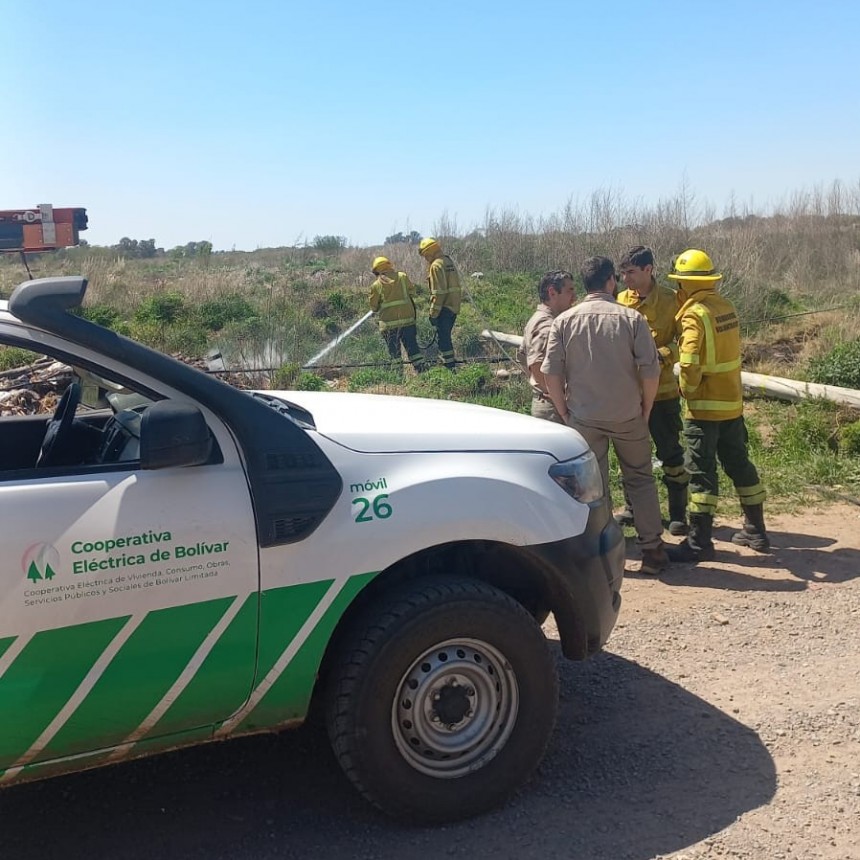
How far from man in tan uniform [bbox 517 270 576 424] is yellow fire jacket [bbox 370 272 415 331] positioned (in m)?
7.31

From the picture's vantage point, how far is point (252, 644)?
2896 millimetres

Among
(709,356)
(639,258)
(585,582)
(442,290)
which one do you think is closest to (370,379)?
(442,290)

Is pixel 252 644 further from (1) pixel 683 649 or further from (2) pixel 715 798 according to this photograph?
(1) pixel 683 649

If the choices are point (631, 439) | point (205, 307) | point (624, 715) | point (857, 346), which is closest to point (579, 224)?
point (205, 307)

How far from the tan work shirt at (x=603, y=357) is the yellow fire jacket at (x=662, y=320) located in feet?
2.68

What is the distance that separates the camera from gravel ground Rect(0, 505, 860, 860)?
10.3 feet

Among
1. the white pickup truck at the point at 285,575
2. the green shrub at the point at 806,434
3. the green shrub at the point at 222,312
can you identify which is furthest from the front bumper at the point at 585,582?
the green shrub at the point at 222,312

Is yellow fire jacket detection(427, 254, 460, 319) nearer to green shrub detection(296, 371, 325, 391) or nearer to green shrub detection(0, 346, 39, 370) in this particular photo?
green shrub detection(296, 371, 325, 391)

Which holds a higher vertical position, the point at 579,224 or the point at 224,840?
the point at 579,224

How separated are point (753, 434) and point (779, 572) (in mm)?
3123

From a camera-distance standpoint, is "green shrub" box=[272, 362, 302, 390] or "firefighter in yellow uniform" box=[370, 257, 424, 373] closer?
"green shrub" box=[272, 362, 302, 390]

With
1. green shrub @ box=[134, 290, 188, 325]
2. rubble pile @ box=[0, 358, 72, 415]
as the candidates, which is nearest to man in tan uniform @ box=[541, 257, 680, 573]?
rubble pile @ box=[0, 358, 72, 415]

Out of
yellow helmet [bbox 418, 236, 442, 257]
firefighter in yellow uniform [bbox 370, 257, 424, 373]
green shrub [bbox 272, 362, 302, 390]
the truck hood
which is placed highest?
yellow helmet [bbox 418, 236, 442, 257]

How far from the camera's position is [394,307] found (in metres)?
13.6
